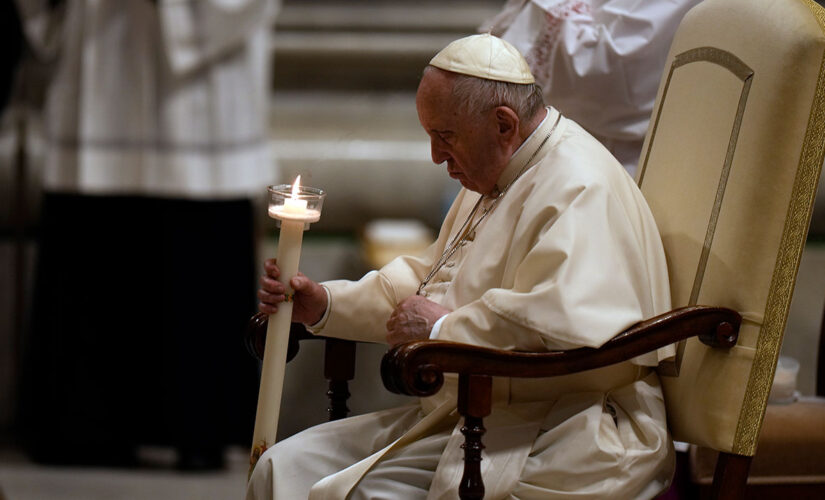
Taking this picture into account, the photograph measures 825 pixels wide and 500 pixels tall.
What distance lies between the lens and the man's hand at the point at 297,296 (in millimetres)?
2246

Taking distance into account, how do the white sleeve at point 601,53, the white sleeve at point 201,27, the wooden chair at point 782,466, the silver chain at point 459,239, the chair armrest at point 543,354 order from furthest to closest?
the white sleeve at point 201,27, the white sleeve at point 601,53, the wooden chair at point 782,466, the silver chain at point 459,239, the chair armrest at point 543,354

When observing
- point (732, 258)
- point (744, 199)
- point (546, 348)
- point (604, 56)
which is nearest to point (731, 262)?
point (732, 258)

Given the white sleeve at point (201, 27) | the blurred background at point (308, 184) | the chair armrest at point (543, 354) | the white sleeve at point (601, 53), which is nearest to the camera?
the chair armrest at point (543, 354)

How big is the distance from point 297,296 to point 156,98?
1847mm

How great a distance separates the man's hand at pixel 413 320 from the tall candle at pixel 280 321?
0.19 m

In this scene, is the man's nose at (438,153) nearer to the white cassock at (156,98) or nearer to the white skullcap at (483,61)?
the white skullcap at (483,61)

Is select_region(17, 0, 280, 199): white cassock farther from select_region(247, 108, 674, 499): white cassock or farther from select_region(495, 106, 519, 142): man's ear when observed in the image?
select_region(495, 106, 519, 142): man's ear

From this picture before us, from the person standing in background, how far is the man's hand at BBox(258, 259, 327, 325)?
→ 173 centimetres

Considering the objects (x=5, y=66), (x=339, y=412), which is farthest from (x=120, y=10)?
(x=339, y=412)

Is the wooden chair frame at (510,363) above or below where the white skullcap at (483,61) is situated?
below

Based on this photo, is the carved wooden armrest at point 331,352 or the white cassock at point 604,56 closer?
the carved wooden armrest at point 331,352

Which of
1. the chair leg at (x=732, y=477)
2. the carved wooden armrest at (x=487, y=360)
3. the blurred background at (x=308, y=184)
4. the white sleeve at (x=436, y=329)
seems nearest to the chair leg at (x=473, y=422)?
the carved wooden armrest at (x=487, y=360)

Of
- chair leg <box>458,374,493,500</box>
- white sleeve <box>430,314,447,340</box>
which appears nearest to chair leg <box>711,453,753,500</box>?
chair leg <box>458,374,493,500</box>

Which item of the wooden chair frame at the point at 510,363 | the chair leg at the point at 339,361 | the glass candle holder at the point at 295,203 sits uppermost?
the glass candle holder at the point at 295,203
